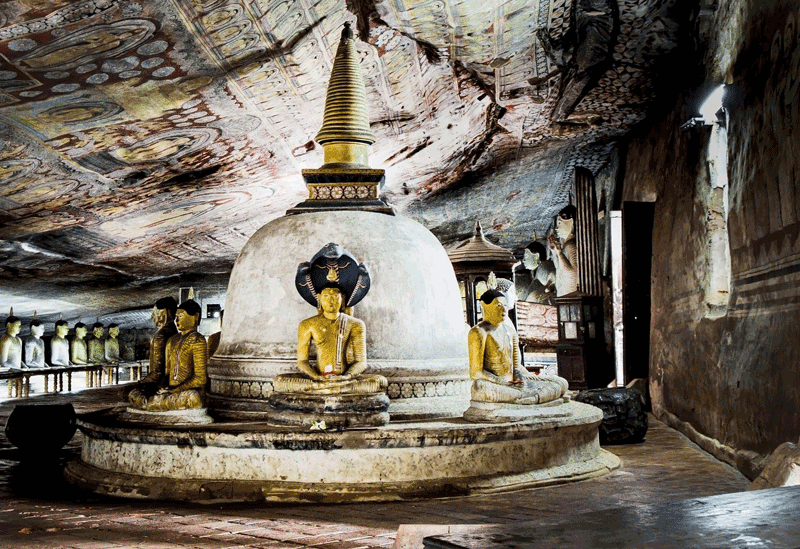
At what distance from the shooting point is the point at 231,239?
49.1 feet

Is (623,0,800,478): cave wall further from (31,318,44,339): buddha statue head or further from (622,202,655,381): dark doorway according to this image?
(31,318,44,339): buddha statue head

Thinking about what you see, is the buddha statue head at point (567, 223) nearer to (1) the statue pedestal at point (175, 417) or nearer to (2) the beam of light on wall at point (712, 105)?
(2) the beam of light on wall at point (712, 105)

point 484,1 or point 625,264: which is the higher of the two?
point 484,1

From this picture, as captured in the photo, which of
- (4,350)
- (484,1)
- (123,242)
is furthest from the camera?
(4,350)

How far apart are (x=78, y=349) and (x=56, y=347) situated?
3.07 feet

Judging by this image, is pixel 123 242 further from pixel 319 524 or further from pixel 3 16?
pixel 319 524

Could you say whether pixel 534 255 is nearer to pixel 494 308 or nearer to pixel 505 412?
pixel 494 308

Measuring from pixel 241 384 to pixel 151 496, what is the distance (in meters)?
1.62

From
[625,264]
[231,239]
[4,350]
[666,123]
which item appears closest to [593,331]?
[625,264]

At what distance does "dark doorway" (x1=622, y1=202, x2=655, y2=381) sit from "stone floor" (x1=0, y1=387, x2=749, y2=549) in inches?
173

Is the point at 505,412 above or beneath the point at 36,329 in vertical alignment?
beneath

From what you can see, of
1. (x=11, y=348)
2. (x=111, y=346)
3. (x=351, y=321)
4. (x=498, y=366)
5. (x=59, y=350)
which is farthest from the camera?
(x=111, y=346)

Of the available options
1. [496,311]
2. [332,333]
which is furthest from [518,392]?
[332,333]

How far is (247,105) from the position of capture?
8.92 m
